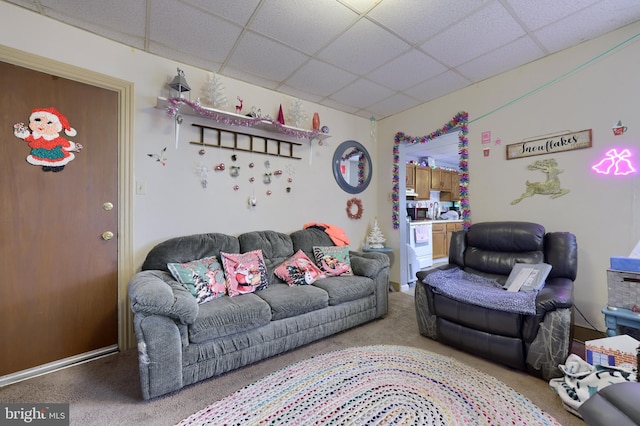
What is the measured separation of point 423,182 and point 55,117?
5725 mm

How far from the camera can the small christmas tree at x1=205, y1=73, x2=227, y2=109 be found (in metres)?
2.55

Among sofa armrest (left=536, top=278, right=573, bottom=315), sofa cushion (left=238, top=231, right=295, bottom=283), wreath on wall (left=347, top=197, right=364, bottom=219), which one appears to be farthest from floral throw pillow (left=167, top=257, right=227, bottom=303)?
sofa armrest (left=536, top=278, right=573, bottom=315)

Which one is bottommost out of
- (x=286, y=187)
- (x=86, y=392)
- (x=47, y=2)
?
(x=86, y=392)

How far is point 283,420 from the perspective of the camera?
4.75 ft

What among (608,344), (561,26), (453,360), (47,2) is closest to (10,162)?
(47,2)

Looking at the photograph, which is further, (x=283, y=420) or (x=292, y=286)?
(x=292, y=286)

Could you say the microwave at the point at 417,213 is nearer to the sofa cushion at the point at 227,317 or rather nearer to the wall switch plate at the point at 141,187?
the sofa cushion at the point at 227,317

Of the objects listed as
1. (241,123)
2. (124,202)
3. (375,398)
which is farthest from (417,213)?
(124,202)

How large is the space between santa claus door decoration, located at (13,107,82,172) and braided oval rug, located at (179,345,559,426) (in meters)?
1.99

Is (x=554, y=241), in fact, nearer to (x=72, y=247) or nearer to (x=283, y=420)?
(x=283, y=420)

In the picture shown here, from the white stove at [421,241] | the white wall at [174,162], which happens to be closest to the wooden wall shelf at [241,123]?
the white wall at [174,162]

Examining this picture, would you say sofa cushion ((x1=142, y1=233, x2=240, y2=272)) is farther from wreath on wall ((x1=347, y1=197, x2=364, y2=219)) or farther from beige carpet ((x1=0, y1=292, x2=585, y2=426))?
wreath on wall ((x1=347, y1=197, x2=364, y2=219))

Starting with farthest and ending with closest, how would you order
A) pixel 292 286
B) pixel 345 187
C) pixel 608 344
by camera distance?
pixel 345 187 < pixel 292 286 < pixel 608 344

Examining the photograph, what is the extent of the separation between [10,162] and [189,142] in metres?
1.17
